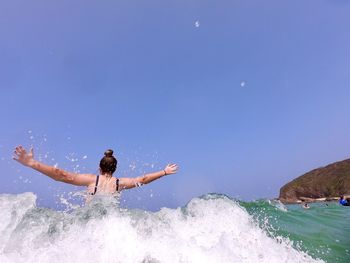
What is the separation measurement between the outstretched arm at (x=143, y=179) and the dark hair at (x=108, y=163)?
316 millimetres

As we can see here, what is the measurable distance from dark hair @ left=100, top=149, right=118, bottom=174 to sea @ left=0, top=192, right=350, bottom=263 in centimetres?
86

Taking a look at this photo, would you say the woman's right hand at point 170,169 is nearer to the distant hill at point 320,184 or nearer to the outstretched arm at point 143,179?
the outstretched arm at point 143,179

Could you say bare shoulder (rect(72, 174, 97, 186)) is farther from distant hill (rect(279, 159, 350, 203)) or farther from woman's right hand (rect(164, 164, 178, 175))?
distant hill (rect(279, 159, 350, 203))

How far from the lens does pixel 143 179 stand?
7.66 metres

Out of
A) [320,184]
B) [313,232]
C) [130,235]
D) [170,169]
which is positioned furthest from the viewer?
[320,184]

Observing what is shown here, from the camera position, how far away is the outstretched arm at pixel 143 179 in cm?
750

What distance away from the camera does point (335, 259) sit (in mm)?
7602

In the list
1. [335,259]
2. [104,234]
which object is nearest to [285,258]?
[335,259]

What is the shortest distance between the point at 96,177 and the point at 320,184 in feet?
366

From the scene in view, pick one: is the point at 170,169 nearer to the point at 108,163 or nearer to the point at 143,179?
the point at 143,179

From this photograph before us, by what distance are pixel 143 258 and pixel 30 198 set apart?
2906 millimetres

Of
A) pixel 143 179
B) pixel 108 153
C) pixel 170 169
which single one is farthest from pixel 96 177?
pixel 170 169

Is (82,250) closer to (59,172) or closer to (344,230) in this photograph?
(59,172)

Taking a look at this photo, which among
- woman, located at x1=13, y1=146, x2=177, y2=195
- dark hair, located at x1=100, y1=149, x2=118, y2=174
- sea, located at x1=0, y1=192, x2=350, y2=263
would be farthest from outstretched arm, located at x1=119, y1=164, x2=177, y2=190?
sea, located at x1=0, y1=192, x2=350, y2=263
